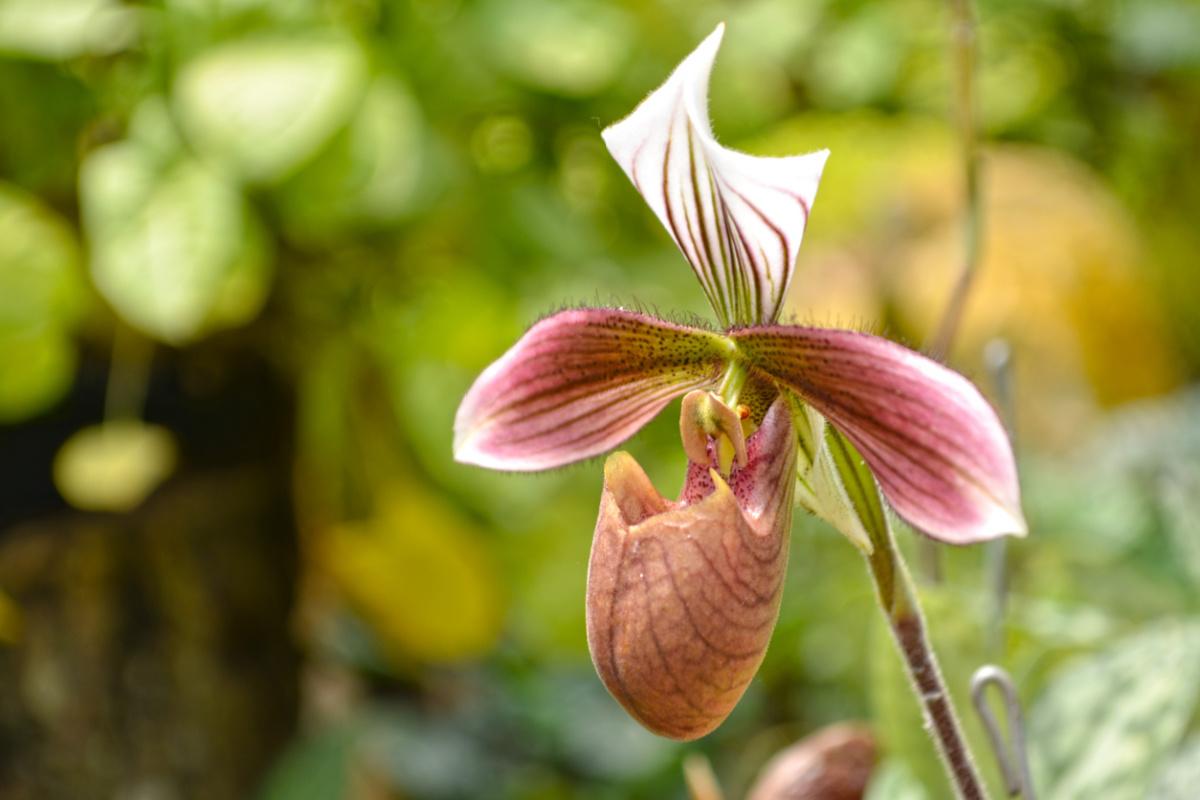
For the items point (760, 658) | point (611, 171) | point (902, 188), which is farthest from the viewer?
point (902, 188)

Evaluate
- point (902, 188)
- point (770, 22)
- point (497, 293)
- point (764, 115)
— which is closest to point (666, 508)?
point (497, 293)

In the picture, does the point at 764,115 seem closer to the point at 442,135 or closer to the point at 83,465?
the point at 442,135

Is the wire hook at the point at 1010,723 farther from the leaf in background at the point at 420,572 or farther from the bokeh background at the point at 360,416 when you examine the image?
the leaf in background at the point at 420,572

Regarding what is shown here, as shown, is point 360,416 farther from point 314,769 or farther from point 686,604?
point 686,604

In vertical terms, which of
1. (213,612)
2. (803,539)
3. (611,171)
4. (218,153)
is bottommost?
(803,539)

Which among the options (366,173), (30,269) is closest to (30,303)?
(30,269)

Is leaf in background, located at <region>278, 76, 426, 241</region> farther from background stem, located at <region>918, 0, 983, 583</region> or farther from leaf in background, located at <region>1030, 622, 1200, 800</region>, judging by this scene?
leaf in background, located at <region>1030, 622, 1200, 800</region>

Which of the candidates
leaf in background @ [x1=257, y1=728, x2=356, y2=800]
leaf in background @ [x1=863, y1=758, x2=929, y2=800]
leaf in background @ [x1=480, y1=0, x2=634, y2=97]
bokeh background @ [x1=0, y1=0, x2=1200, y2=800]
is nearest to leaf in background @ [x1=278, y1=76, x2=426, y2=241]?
bokeh background @ [x1=0, y1=0, x2=1200, y2=800]
